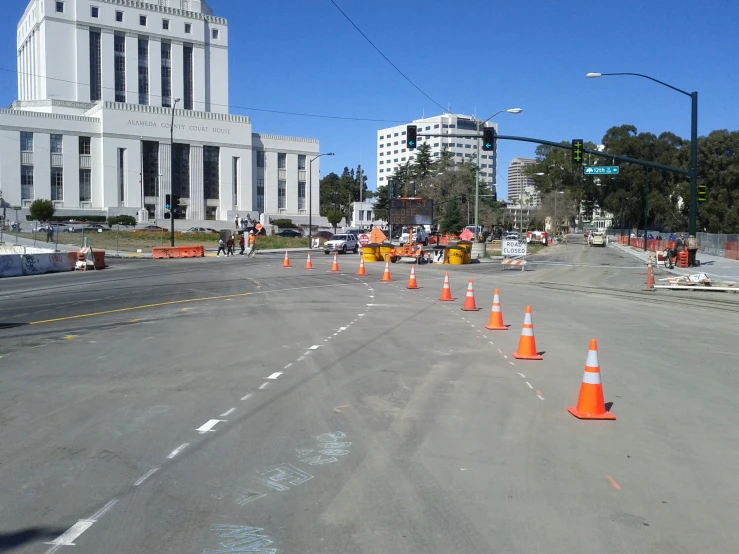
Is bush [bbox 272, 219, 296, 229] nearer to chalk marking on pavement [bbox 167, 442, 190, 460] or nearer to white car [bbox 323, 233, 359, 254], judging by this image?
white car [bbox 323, 233, 359, 254]

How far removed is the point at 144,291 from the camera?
74.8ft

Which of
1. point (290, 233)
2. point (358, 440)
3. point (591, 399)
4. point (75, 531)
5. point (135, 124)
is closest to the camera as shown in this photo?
point (75, 531)

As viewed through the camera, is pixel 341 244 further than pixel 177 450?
Yes

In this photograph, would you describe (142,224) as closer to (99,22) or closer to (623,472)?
(99,22)

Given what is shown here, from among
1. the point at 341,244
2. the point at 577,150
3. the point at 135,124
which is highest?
the point at 135,124

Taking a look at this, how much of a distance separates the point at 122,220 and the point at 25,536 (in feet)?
279

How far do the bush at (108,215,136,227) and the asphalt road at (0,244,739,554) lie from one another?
7314 cm

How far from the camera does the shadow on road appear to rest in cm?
446

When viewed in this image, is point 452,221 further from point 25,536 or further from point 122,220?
point 25,536

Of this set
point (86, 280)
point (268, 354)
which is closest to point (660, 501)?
point (268, 354)

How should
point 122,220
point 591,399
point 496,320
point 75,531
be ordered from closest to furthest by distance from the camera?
1. point 75,531
2. point 591,399
3. point 496,320
4. point 122,220

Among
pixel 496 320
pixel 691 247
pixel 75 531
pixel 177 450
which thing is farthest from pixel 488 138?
pixel 75 531

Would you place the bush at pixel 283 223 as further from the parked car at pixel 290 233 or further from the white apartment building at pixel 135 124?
the parked car at pixel 290 233

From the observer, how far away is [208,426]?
7.22 m
